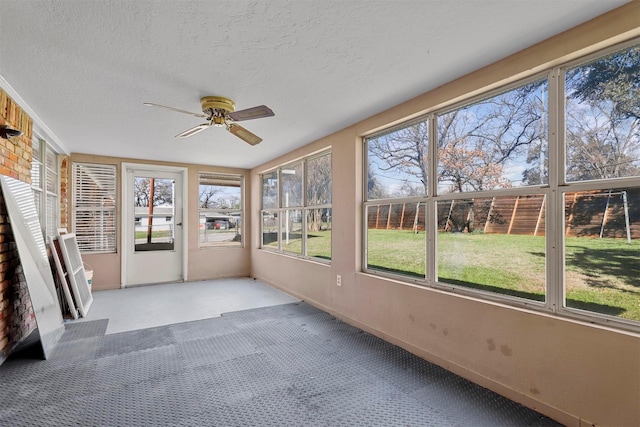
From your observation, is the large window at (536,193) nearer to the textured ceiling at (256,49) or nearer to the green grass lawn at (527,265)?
the green grass lawn at (527,265)

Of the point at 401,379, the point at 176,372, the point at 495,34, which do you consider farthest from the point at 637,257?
the point at 176,372

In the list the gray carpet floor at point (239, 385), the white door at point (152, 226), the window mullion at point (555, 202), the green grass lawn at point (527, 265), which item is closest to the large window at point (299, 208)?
the green grass lawn at point (527, 265)

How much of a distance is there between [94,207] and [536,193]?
604 centimetres

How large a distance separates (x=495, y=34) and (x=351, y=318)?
9.41 feet

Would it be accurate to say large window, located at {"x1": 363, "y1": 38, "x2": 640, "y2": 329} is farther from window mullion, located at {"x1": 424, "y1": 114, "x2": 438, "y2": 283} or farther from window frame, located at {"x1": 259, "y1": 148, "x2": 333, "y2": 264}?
window frame, located at {"x1": 259, "y1": 148, "x2": 333, "y2": 264}

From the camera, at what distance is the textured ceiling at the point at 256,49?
5.23ft

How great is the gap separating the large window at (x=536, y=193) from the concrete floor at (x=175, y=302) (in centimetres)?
246

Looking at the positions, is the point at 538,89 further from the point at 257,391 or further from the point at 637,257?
the point at 257,391

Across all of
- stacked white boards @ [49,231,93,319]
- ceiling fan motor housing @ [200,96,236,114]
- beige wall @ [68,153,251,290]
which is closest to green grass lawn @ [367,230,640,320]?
ceiling fan motor housing @ [200,96,236,114]

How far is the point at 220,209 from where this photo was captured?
245 inches

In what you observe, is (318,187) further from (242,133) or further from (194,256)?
(194,256)

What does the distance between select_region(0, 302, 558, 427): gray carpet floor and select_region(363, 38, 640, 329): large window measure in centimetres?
76

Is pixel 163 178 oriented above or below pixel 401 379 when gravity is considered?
above

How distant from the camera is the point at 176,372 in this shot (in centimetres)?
242
